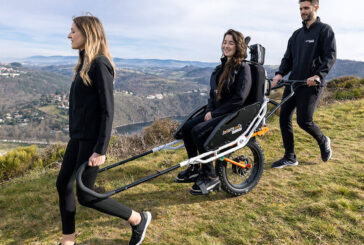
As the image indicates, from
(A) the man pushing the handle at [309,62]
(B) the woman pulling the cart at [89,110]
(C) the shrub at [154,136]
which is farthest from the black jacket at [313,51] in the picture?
(C) the shrub at [154,136]

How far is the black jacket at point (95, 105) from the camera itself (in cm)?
214

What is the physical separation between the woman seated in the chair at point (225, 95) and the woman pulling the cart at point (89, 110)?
123 cm

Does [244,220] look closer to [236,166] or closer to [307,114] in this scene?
[236,166]

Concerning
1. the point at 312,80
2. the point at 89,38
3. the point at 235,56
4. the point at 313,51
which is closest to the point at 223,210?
the point at 235,56

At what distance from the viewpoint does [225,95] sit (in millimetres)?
3355

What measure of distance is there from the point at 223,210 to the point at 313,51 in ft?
8.99

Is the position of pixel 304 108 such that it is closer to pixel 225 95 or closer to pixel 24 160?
pixel 225 95

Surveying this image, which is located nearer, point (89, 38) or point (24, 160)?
point (89, 38)

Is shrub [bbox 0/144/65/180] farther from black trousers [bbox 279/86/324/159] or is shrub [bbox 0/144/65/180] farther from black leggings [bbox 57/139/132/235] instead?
black trousers [bbox 279/86/324/159]

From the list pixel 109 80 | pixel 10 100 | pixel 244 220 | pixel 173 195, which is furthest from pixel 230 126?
pixel 10 100

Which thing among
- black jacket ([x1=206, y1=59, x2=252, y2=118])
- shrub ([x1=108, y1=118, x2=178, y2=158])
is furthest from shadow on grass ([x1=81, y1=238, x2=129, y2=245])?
shrub ([x1=108, y1=118, x2=178, y2=158])

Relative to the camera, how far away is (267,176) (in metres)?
3.99

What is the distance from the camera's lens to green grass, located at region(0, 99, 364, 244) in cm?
260

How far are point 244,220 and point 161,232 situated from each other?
979 mm
